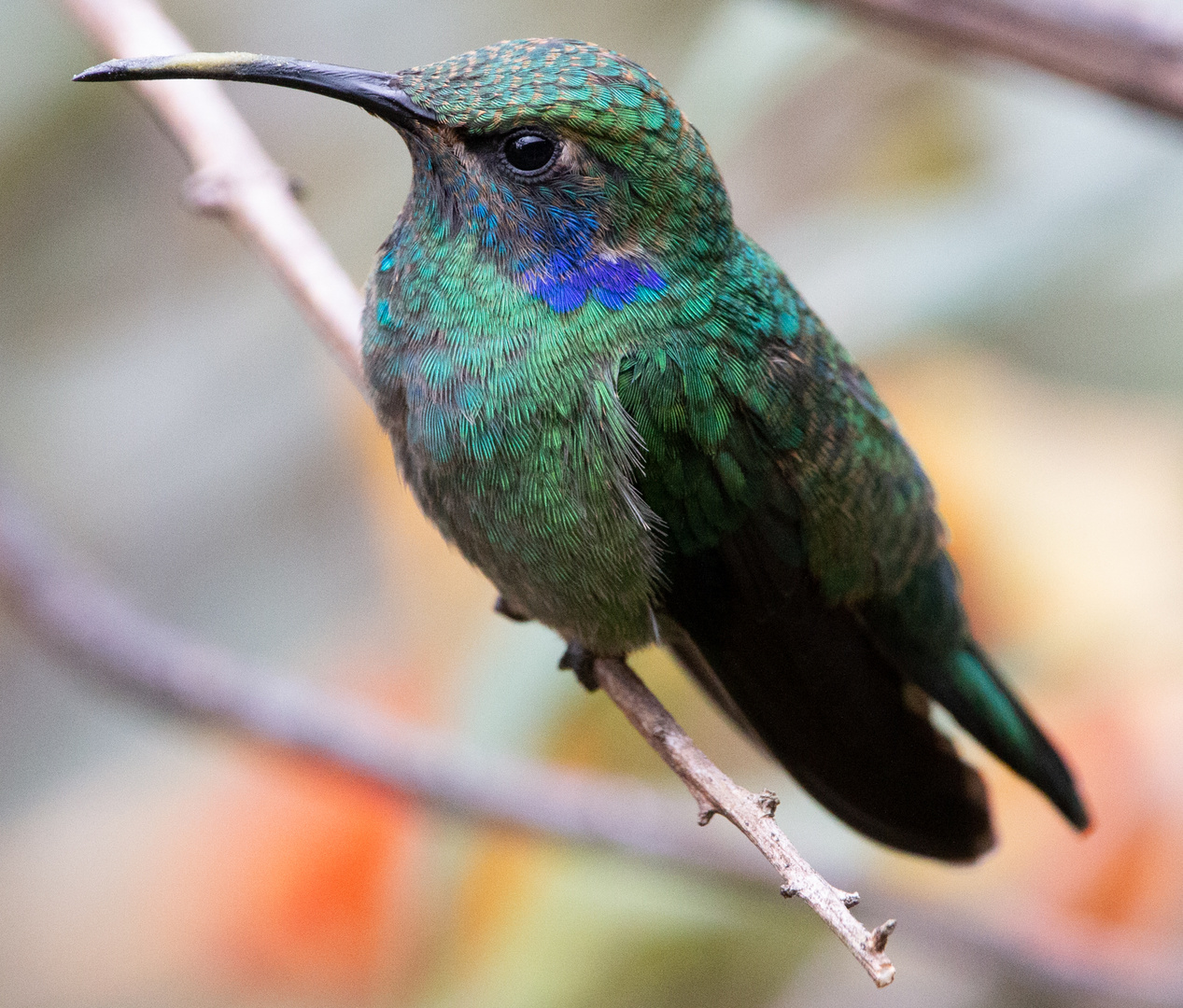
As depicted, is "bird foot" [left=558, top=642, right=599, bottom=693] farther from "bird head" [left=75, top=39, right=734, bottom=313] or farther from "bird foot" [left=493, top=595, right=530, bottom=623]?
"bird head" [left=75, top=39, right=734, bottom=313]

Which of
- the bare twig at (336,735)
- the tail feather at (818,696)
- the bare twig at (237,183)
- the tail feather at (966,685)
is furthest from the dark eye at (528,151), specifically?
the bare twig at (336,735)

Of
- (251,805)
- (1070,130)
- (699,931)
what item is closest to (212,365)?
(251,805)

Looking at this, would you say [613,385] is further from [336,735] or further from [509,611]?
[336,735]

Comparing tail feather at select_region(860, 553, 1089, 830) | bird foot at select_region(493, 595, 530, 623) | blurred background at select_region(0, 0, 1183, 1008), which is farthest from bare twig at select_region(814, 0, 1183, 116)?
bird foot at select_region(493, 595, 530, 623)

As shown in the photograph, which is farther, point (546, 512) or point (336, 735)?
point (336, 735)

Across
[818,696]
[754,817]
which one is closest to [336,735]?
[818,696]

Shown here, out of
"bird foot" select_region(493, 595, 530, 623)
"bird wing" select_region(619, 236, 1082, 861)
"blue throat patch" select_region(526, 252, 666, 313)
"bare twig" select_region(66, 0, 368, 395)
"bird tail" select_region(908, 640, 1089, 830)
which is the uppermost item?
"bare twig" select_region(66, 0, 368, 395)

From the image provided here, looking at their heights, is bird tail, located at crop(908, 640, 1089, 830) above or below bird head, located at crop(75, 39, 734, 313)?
below
